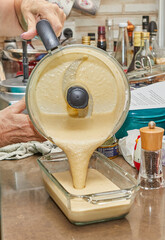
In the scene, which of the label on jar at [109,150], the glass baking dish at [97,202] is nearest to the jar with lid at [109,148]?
the label on jar at [109,150]

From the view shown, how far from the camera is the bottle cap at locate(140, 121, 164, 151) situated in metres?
0.97

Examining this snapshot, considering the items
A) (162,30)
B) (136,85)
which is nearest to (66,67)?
(136,85)

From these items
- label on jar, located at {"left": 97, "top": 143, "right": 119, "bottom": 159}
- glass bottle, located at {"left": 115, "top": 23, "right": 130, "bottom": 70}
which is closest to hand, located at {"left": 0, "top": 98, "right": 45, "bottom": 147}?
label on jar, located at {"left": 97, "top": 143, "right": 119, "bottom": 159}

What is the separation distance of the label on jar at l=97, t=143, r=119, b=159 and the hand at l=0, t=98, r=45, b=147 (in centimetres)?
22

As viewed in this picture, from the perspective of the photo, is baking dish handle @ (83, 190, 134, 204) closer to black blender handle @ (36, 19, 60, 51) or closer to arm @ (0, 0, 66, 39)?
black blender handle @ (36, 19, 60, 51)

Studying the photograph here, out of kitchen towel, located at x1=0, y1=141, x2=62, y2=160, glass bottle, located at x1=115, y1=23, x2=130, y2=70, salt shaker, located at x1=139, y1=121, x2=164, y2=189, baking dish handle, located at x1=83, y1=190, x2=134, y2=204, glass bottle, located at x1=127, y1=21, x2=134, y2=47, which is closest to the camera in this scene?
baking dish handle, located at x1=83, y1=190, x2=134, y2=204

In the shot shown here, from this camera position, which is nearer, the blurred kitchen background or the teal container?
the teal container

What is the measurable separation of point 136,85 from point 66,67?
70cm

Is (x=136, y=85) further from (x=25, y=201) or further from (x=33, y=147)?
(x=25, y=201)

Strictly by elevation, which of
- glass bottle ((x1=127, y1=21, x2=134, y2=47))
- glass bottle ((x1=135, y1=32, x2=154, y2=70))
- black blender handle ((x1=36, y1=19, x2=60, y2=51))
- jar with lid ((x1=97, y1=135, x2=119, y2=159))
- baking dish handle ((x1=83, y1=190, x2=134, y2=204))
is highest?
black blender handle ((x1=36, y1=19, x2=60, y2=51))

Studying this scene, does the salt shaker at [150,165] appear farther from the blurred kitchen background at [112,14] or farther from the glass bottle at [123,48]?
the blurred kitchen background at [112,14]

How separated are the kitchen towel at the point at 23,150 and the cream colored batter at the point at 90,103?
0.36m

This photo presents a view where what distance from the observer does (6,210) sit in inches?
35.9

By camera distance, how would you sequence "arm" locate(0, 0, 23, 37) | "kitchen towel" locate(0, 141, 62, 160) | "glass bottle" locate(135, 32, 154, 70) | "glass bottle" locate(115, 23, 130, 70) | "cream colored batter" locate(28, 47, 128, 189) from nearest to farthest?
"cream colored batter" locate(28, 47, 128, 189) → "kitchen towel" locate(0, 141, 62, 160) → "arm" locate(0, 0, 23, 37) → "glass bottle" locate(135, 32, 154, 70) → "glass bottle" locate(115, 23, 130, 70)
